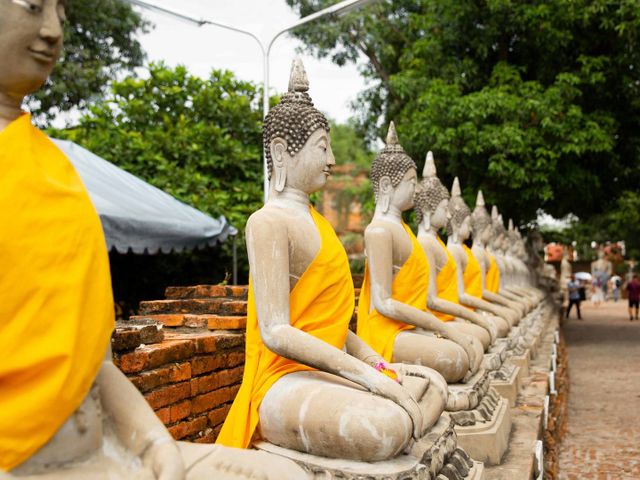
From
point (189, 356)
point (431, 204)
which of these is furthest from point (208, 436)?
point (431, 204)

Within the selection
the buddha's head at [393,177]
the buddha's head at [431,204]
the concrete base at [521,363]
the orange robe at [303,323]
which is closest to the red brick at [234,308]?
the buddha's head at [393,177]

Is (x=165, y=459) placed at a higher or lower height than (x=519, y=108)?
lower

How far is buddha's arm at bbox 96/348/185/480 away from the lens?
5.77ft

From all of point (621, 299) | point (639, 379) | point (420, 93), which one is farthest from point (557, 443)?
point (621, 299)

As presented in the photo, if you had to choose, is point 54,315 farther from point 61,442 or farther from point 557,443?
point 557,443

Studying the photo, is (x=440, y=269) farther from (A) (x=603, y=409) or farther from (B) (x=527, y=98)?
(B) (x=527, y=98)

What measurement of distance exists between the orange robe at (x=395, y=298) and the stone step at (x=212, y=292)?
34.4 inches

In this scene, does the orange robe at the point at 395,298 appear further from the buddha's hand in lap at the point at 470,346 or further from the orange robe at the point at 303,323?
the orange robe at the point at 303,323

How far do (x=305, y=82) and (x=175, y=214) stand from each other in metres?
5.02

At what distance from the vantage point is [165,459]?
5.73ft

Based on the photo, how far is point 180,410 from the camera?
12.4 feet

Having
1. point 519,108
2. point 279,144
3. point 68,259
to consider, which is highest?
point 519,108

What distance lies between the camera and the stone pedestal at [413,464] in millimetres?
2551

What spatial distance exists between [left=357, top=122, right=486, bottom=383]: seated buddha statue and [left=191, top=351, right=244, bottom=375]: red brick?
0.76 metres
